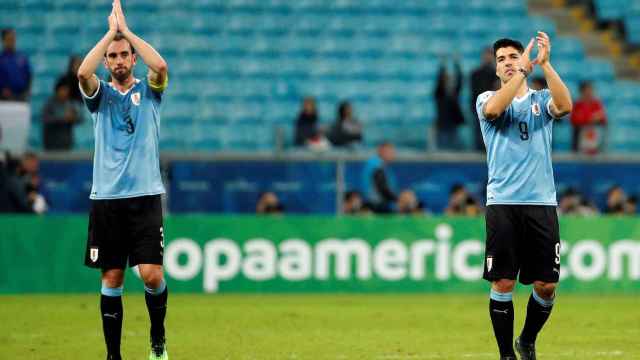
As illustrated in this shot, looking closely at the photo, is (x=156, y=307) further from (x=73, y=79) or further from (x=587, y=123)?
(x=587, y=123)

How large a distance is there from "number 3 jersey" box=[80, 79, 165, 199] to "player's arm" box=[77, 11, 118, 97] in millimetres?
118

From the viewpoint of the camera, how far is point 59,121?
61.6 ft

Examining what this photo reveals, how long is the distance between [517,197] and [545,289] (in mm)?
736

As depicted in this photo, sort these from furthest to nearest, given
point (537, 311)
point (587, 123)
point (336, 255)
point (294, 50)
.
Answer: point (294, 50), point (587, 123), point (336, 255), point (537, 311)

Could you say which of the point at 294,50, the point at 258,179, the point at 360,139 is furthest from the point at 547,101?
the point at 294,50

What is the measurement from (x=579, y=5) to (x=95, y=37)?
377 inches

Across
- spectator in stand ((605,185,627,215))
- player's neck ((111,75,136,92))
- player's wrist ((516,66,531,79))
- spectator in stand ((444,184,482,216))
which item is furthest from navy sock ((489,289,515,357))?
spectator in stand ((605,185,627,215))

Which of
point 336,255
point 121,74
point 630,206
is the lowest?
point 336,255

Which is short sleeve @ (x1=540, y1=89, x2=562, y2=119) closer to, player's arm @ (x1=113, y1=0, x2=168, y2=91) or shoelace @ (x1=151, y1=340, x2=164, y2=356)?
player's arm @ (x1=113, y1=0, x2=168, y2=91)

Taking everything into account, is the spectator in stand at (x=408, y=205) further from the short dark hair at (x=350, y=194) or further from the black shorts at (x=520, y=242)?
the black shorts at (x=520, y=242)

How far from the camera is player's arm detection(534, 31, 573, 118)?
912cm

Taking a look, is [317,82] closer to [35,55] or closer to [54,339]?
[35,55]

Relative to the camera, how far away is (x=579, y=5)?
86.6 feet

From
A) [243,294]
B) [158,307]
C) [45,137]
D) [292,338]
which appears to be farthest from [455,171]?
[158,307]
